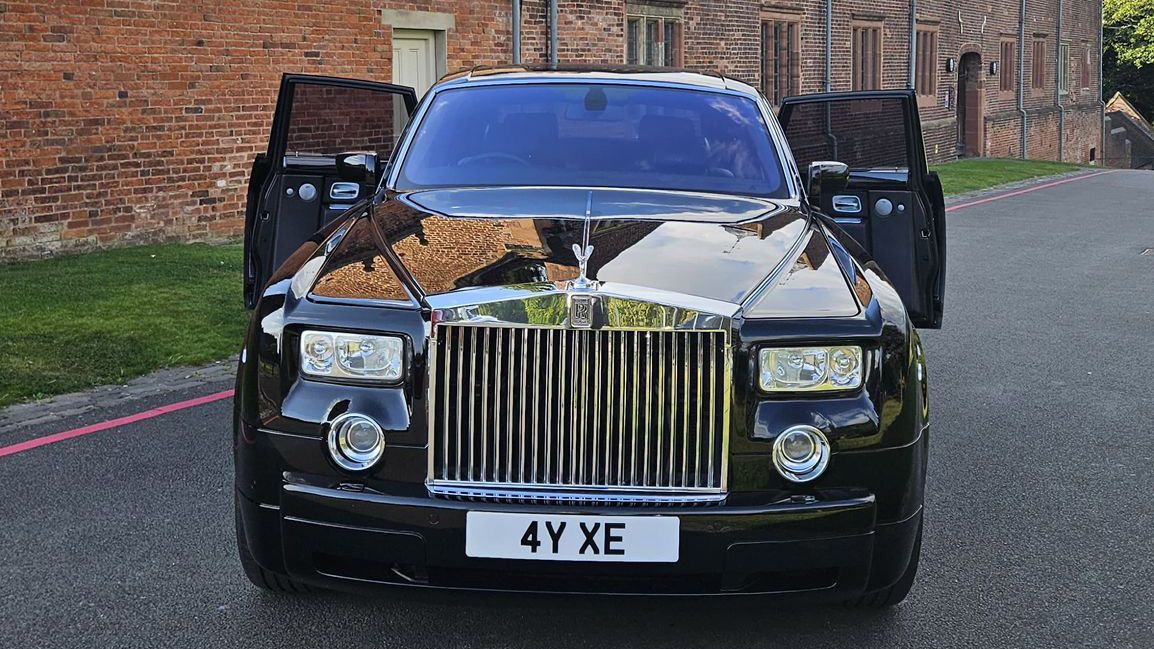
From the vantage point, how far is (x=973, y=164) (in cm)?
3244

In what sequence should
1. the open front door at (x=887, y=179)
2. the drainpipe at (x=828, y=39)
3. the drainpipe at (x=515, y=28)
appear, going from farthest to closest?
the drainpipe at (x=828, y=39) < the drainpipe at (x=515, y=28) < the open front door at (x=887, y=179)

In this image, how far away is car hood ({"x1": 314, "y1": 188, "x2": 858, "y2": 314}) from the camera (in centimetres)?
363

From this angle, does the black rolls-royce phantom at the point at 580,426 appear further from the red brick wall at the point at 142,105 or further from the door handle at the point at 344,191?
the red brick wall at the point at 142,105

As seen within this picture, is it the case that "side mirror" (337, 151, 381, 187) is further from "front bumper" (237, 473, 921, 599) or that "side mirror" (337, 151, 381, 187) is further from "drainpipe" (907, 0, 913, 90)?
"drainpipe" (907, 0, 913, 90)

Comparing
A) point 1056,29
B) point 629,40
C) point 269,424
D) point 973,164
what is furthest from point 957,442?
point 1056,29

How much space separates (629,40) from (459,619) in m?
19.5

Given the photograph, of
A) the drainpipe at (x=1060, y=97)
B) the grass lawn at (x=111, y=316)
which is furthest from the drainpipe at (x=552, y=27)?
the drainpipe at (x=1060, y=97)

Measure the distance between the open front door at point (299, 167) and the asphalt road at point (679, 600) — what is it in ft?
3.06

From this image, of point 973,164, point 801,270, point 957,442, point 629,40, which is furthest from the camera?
point 973,164

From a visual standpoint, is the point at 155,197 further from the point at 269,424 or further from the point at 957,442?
the point at 269,424

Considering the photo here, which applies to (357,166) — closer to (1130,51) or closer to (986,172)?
(986,172)

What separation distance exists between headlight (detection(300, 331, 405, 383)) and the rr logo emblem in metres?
0.44

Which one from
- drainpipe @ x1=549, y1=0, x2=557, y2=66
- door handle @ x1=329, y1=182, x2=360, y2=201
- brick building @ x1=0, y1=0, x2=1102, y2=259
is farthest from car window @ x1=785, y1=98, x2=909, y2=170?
drainpipe @ x1=549, y1=0, x2=557, y2=66

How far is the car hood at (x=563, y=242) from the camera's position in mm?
3631
